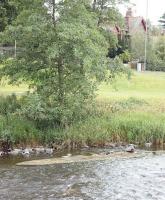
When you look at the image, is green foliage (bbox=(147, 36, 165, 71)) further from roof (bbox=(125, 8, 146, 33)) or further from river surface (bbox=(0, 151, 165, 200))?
river surface (bbox=(0, 151, 165, 200))

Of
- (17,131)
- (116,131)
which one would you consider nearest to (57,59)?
(17,131)

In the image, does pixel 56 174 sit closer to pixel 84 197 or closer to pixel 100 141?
pixel 84 197

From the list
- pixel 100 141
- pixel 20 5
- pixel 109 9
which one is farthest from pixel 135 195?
pixel 109 9

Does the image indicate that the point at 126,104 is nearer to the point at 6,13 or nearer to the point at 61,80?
the point at 61,80

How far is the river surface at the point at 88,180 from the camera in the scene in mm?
16594

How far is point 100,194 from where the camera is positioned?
55.2 ft

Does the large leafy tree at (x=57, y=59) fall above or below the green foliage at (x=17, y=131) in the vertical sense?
above

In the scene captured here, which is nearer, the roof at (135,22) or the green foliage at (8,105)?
the green foliage at (8,105)

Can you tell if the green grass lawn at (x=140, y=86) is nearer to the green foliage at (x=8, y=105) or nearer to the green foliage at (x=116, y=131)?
the green foliage at (x=8, y=105)

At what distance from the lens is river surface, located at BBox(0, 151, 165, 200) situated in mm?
16594

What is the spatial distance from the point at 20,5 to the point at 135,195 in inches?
544

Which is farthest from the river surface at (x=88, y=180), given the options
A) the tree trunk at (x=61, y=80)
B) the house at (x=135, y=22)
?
the house at (x=135, y=22)

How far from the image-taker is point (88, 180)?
18625 mm

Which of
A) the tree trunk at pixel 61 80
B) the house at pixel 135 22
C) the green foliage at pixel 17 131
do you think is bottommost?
the green foliage at pixel 17 131
